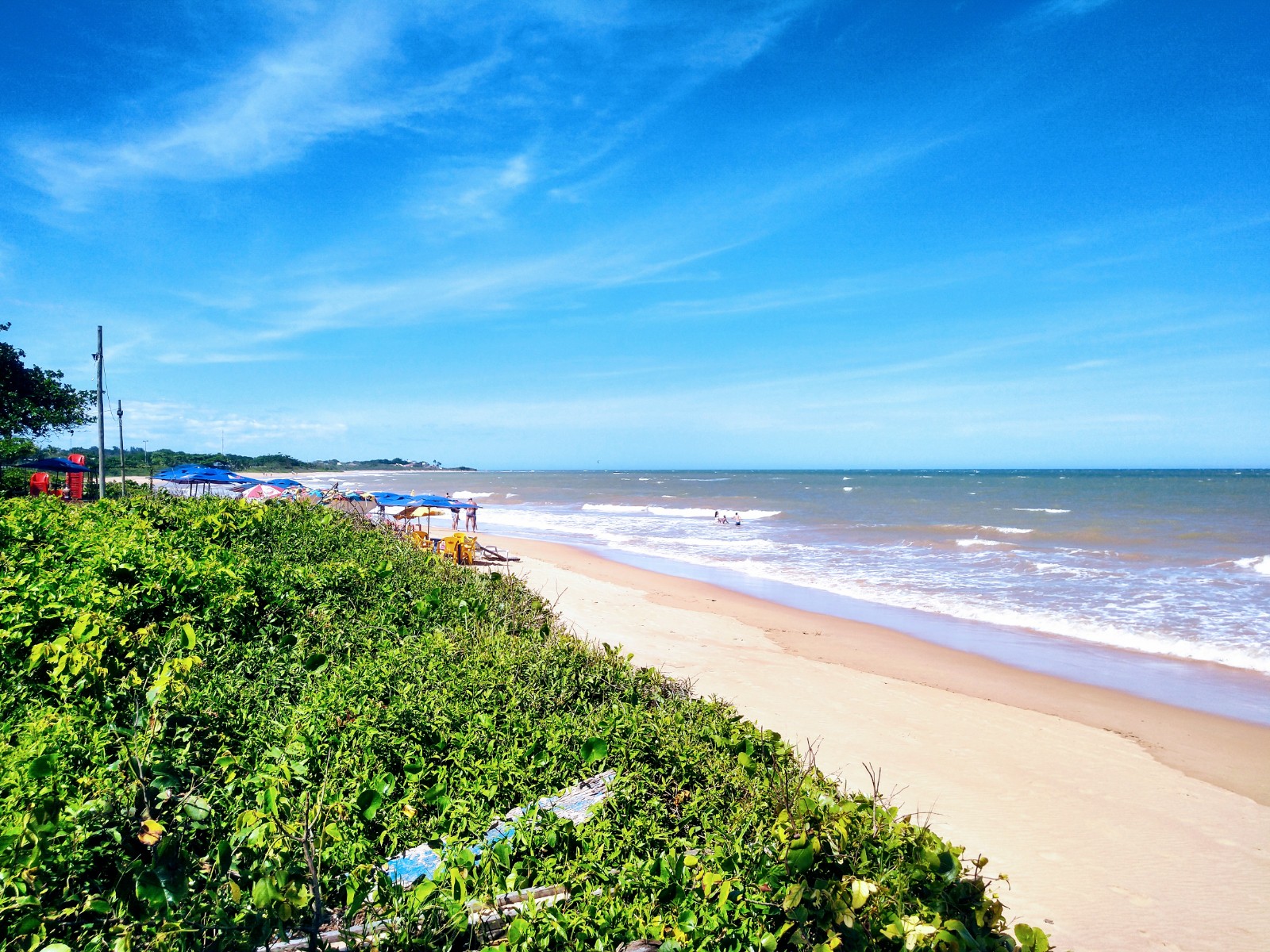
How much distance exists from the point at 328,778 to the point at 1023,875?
4.89 metres

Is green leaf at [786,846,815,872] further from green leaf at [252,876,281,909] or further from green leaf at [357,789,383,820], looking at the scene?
green leaf at [252,876,281,909]

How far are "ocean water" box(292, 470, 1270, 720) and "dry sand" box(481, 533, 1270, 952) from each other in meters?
2.43

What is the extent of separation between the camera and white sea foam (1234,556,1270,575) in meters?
18.3

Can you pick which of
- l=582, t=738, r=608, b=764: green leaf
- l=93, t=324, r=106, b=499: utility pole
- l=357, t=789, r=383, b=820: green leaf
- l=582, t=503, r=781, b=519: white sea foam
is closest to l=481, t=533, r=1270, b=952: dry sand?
l=582, t=738, r=608, b=764: green leaf

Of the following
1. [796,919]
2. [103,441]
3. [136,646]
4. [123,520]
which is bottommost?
[796,919]

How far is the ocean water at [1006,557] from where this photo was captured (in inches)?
504

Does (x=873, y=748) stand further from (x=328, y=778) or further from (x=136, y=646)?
(x=136, y=646)

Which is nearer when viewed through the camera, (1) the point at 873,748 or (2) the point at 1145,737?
(1) the point at 873,748

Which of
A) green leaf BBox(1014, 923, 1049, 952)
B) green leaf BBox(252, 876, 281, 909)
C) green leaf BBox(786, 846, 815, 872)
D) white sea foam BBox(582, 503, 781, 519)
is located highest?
green leaf BBox(252, 876, 281, 909)

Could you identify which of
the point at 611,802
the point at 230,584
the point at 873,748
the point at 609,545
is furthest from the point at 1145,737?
the point at 609,545

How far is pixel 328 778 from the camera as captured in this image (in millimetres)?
2766

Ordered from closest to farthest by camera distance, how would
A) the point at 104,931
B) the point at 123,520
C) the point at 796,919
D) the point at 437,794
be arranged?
the point at 104,931 → the point at 796,919 → the point at 437,794 → the point at 123,520

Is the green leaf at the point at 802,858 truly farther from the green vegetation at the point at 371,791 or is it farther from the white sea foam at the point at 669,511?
the white sea foam at the point at 669,511

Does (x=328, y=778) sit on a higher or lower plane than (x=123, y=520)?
lower
